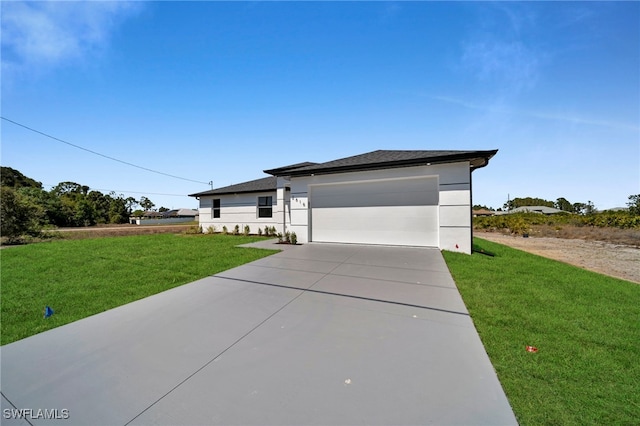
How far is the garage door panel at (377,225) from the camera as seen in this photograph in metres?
8.52

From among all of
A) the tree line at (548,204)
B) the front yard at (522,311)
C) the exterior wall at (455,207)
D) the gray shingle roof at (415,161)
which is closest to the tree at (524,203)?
the tree line at (548,204)

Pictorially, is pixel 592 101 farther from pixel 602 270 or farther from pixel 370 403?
pixel 370 403

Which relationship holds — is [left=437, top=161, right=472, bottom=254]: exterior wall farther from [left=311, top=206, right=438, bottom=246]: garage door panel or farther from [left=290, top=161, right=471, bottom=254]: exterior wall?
[left=311, top=206, right=438, bottom=246]: garage door panel

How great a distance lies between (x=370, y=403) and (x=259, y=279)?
12.0 ft

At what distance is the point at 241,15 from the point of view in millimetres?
7250

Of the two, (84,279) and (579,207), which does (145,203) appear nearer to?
(84,279)

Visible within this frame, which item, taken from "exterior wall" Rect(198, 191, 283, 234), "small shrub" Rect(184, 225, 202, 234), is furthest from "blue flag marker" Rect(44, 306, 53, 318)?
"small shrub" Rect(184, 225, 202, 234)

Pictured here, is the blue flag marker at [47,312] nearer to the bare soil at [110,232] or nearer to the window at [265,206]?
the window at [265,206]

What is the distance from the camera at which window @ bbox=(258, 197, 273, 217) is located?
47.3 feet

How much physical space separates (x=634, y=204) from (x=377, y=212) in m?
36.6

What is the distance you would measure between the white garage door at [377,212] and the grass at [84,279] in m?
3.14

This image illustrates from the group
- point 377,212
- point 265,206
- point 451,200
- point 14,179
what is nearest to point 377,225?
point 377,212

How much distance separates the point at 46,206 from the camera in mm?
30656

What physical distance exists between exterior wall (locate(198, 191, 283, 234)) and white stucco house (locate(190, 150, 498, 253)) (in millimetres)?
3493
